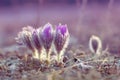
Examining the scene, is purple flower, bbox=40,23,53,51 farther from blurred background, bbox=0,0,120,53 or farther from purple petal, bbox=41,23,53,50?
blurred background, bbox=0,0,120,53

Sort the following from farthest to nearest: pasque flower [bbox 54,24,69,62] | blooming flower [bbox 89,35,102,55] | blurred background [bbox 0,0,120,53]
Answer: blurred background [bbox 0,0,120,53]
blooming flower [bbox 89,35,102,55]
pasque flower [bbox 54,24,69,62]

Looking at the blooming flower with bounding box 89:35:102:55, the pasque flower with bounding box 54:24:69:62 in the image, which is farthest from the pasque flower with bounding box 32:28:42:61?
the blooming flower with bounding box 89:35:102:55

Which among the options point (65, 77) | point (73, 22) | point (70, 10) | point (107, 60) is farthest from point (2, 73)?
point (70, 10)

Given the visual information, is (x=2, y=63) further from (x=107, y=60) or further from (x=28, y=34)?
(x=107, y=60)

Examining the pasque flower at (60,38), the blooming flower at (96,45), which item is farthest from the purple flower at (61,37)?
the blooming flower at (96,45)

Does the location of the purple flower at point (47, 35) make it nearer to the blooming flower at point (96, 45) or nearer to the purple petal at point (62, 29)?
the purple petal at point (62, 29)

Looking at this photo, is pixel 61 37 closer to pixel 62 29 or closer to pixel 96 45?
pixel 62 29
